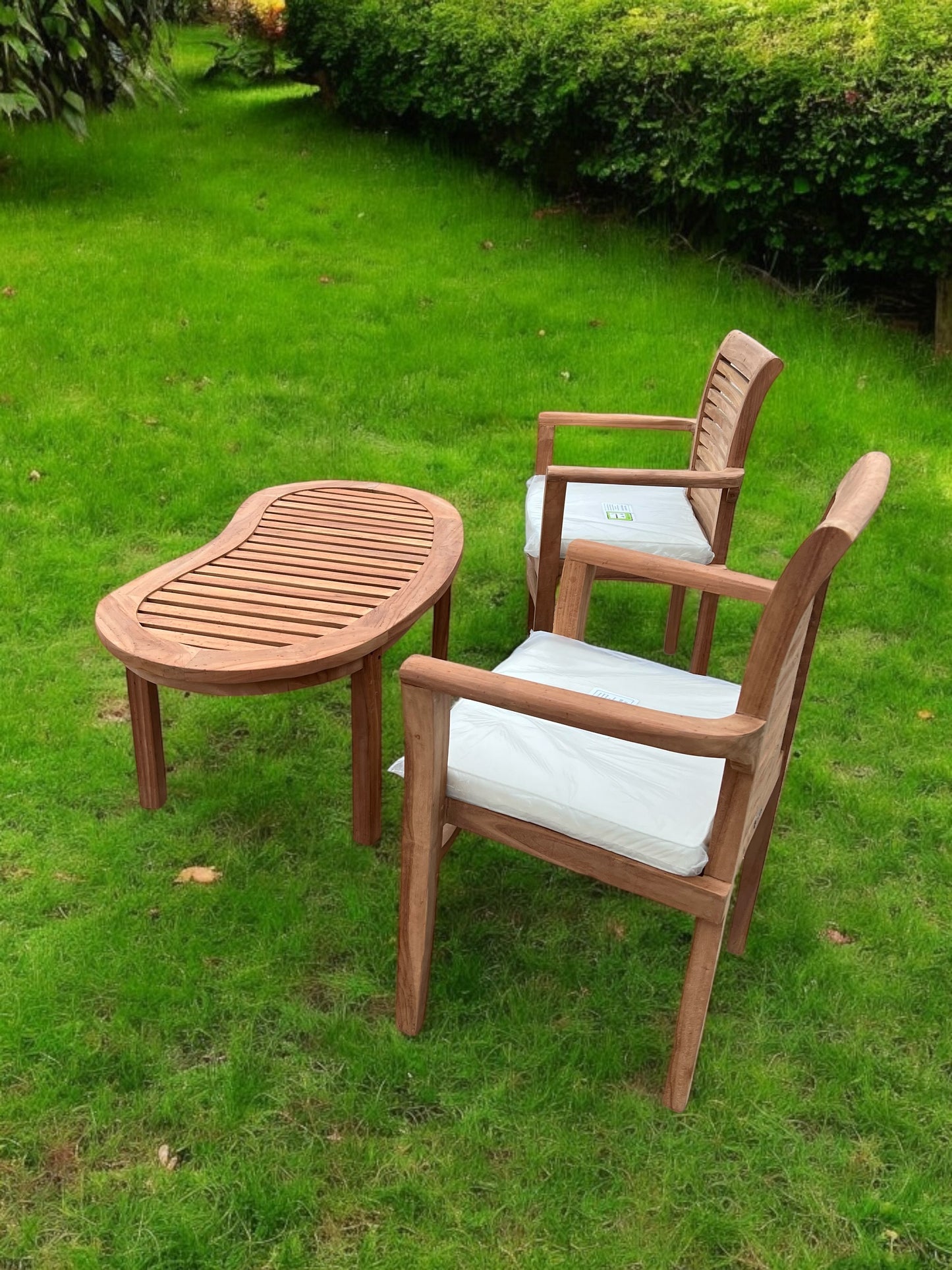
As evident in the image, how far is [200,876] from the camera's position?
2.93 meters

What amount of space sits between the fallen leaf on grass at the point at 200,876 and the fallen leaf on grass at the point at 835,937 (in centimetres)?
159

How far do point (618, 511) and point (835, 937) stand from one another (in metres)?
1.55

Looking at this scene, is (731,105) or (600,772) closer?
(600,772)

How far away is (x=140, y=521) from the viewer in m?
4.73

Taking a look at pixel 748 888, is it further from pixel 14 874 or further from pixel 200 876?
pixel 14 874

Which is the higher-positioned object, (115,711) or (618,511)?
(618,511)

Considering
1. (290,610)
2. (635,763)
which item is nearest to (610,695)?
(635,763)

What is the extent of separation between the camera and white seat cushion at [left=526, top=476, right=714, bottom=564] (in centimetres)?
350

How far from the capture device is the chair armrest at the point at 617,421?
3945mm

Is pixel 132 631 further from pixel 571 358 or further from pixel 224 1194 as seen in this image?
pixel 571 358

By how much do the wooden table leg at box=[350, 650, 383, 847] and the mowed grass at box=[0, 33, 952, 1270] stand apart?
0.08m

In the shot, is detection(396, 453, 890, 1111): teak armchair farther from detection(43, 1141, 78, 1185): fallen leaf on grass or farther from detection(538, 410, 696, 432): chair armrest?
detection(538, 410, 696, 432): chair armrest

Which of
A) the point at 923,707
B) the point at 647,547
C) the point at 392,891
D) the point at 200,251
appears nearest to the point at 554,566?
the point at 647,547

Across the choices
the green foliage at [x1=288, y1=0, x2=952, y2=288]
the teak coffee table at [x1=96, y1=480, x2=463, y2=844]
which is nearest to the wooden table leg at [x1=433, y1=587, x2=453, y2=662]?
the teak coffee table at [x1=96, y1=480, x2=463, y2=844]
